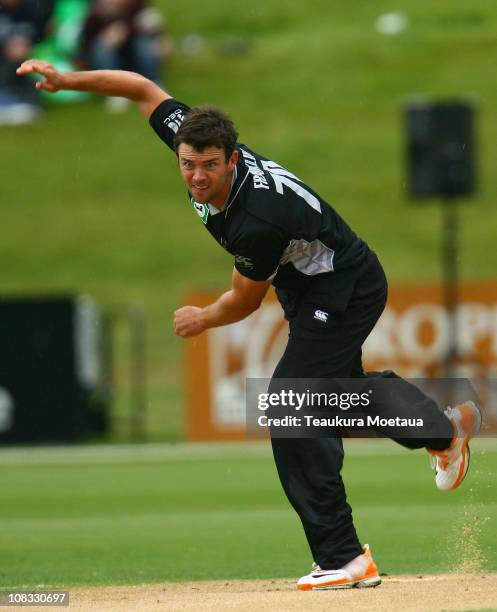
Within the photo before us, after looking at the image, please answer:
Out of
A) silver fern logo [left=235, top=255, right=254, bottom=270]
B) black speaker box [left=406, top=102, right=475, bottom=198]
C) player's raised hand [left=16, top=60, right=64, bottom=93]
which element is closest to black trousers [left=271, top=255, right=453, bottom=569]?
silver fern logo [left=235, top=255, right=254, bottom=270]

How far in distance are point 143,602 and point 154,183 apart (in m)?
29.2

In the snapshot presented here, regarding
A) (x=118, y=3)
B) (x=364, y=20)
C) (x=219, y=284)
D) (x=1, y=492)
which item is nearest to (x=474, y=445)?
(x=1, y=492)

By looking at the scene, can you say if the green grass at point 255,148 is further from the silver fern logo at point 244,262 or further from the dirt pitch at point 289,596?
the silver fern logo at point 244,262

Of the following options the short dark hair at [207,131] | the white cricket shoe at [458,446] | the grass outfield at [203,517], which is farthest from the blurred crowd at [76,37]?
the short dark hair at [207,131]

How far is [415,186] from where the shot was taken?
21.7 meters

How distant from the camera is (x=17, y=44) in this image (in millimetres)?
33531

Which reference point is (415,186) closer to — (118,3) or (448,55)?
(118,3)

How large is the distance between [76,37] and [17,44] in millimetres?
1969

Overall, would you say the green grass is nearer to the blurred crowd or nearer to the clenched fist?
the blurred crowd

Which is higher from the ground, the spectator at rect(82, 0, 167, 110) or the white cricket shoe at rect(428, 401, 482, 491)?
the spectator at rect(82, 0, 167, 110)

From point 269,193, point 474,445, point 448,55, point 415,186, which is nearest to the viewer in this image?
point 269,193

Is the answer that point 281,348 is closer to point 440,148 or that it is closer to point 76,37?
point 440,148

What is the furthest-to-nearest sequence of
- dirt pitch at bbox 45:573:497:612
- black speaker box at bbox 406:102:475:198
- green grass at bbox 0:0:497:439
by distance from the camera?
1. green grass at bbox 0:0:497:439
2. black speaker box at bbox 406:102:475:198
3. dirt pitch at bbox 45:573:497:612

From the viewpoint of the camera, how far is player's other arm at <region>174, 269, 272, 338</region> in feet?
24.4
